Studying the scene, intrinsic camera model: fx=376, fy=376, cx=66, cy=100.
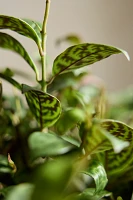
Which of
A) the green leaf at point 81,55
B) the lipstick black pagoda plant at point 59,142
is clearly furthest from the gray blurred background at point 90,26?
the green leaf at point 81,55

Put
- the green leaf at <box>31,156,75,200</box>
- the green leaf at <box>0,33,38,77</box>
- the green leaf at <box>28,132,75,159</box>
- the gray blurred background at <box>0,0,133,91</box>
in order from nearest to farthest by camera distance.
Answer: the green leaf at <box>31,156,75,200</box> < the green leaf at <box>28,132,75,159</box> < the green leaf at <box>0,33,38,77</box> < the gray blurred background at <box>0,0,133,91</box>

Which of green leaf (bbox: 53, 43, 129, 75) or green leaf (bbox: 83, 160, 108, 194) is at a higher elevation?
green leaf (bbox: 53, 43, 129, 75)

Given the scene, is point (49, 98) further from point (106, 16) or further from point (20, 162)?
point (106, 16)

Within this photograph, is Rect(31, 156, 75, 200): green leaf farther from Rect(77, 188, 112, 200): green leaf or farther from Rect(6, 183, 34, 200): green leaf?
Rect(77, 188, 112, 200): green leaf

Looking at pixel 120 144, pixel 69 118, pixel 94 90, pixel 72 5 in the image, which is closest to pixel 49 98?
pixel 69 118


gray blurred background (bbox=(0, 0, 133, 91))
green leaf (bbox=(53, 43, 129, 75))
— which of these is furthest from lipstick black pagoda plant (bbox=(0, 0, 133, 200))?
gray blurred background (bbox=(0, 0, 133, 91))

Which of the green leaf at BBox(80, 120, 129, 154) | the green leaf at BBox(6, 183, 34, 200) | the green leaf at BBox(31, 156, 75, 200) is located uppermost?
the green leaf at BBox(31, 156, 75, 200)

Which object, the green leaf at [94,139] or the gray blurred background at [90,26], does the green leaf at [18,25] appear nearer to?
the green leaf at [94,139]
